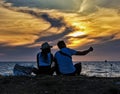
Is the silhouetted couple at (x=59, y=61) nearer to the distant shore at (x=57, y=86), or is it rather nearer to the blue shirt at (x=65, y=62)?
the blue shirt at (x=65, y=62)

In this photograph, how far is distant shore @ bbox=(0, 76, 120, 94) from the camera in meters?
15.5

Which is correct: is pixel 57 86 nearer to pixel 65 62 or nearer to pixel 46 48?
pixel 65 62

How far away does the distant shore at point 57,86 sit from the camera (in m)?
→ 15.5

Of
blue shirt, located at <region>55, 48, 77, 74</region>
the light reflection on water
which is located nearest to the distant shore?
blue shirt, located at <region>55, 48, 77, 74</region>

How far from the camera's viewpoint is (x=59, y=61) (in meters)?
19.3

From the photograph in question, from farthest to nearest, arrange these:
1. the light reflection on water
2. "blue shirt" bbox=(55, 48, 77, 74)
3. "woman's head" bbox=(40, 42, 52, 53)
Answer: the light reflection on water
"woman's head" bbox=(40, 42, 52, 53)
"blue shirt" bbox=(55, 48, 77, 74)

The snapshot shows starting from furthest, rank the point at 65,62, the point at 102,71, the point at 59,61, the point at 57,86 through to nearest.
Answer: the point at 102,71 < the point at 59,61 < the point at 65,62 < the point at 57,86

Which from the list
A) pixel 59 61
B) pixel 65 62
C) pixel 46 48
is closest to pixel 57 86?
pixel 65 62

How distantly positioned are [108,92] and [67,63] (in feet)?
13.9

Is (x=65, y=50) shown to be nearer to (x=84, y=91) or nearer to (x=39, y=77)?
(x=39, y=77)

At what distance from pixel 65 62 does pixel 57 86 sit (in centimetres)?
323

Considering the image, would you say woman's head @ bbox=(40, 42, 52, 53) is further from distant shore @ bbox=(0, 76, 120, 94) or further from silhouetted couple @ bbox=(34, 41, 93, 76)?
distant shore @ bbox=(0, 76, 120, 94)

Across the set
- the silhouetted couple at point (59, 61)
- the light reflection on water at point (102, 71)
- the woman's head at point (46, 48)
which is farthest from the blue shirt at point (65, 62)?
the light reflection on water at point (102, 71)

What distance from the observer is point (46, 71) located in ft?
65.1
